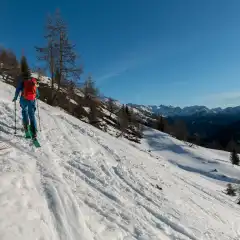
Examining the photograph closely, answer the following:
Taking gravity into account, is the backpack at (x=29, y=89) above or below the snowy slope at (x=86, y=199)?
above

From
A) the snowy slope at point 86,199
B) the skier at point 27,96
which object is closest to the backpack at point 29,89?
the skier at point 27,96

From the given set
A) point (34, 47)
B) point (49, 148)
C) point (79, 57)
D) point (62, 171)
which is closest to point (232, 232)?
point (62, 171)

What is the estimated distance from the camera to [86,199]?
28.0 ft

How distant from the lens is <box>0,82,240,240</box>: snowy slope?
21.8 ft

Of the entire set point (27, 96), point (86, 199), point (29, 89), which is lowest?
point (86, 199)

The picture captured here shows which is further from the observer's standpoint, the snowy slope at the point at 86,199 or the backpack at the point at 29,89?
the backpack at the point at 29,89

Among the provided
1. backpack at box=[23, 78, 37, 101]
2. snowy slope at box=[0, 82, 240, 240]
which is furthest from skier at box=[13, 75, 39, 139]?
snowy slope at box=[0, 82, 240, 240]

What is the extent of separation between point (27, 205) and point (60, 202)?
0.93 metres

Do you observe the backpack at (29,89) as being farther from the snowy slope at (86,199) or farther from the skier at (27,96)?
the snowy slope at (86,199)

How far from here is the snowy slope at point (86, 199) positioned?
666 centimetres

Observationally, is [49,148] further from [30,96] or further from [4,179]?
[4,179]

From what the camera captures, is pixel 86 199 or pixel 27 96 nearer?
pixel 86 199

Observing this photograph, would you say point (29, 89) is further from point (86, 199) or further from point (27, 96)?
point (86, 199)

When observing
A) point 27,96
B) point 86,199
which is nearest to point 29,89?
point 27,96
